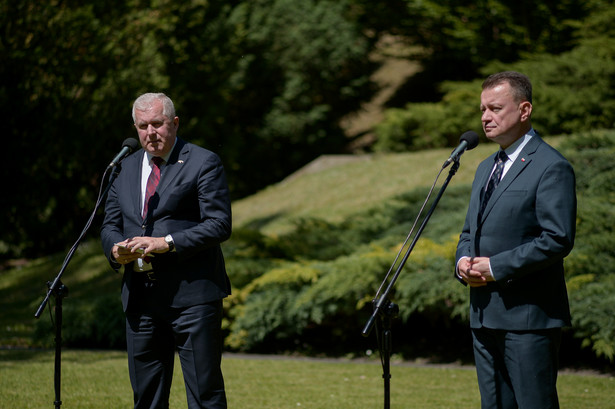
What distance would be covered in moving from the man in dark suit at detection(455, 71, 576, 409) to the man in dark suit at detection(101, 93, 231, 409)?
135 cm

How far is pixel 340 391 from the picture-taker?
6.79 meters

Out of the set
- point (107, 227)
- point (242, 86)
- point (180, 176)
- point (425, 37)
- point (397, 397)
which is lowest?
point (397, 397)

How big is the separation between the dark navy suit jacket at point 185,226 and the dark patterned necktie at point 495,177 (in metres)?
1.36

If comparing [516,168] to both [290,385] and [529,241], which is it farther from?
[290,385]

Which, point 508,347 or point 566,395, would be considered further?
point 566,395

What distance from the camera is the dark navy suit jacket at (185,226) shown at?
392 cm

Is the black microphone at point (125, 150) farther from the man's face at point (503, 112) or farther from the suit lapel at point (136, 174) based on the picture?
the man's face at point (503, 112)

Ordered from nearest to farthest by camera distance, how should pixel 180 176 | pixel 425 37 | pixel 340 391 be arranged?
1. pixel 180 176
2. pixel 340 391
3. pixel 425 37

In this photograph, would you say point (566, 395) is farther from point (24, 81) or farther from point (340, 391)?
point (24, 81)

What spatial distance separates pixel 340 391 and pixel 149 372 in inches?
122

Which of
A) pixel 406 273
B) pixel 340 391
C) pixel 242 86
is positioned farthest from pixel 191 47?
pixel 340 391

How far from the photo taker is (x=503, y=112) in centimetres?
348

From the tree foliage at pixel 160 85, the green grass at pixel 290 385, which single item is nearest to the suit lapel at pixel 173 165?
the green grass at pixel 290 385

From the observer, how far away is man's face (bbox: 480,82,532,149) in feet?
11.4
